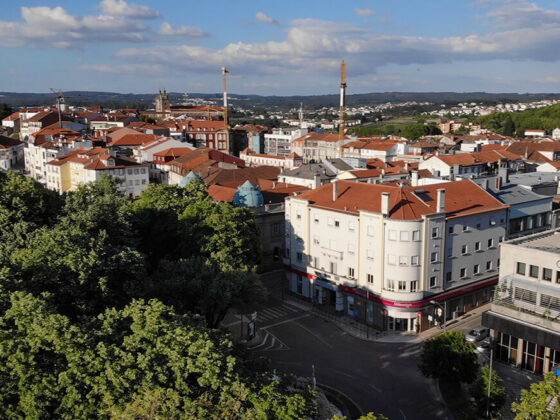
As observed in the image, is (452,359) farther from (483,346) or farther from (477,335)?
(477,335)

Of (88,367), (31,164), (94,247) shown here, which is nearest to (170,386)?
(88,367)

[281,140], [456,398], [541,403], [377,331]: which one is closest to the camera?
[541,403]

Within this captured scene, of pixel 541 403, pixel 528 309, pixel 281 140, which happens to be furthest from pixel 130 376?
Answer: pixel 281 140

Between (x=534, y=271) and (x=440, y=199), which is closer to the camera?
(x=534, y=271)

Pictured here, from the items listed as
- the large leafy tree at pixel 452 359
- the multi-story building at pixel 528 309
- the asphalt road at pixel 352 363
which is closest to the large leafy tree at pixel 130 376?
the asphalt road at pixel 352 363

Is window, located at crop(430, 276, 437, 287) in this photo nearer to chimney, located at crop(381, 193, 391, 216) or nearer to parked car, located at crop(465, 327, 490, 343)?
parked car, located at crop(465, 327, 490, 343)

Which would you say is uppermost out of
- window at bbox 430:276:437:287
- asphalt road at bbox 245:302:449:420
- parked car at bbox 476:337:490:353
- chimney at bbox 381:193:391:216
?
chimney at bbox 381:193:391:216

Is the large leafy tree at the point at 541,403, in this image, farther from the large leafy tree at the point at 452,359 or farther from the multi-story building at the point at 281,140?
the multi-story building at the point at 281,140

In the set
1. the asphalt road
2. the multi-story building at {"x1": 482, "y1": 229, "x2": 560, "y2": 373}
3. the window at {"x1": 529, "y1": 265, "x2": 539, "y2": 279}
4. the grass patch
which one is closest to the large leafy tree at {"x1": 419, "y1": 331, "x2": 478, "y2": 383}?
the grass patch
